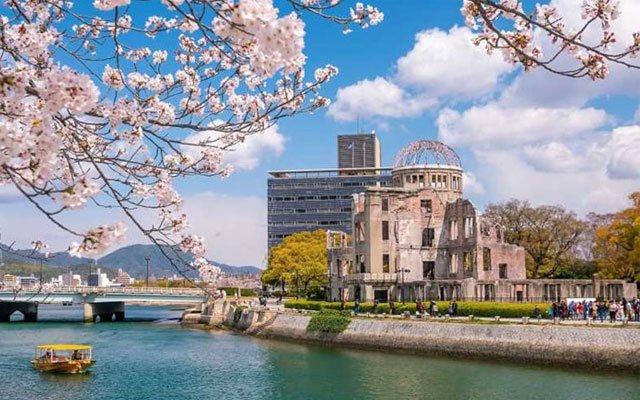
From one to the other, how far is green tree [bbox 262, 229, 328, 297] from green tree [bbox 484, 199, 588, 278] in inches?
907

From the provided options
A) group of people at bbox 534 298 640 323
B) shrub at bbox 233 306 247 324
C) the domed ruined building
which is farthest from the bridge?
group of people at bbox 534 298 640 323

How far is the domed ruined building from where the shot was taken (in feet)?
211

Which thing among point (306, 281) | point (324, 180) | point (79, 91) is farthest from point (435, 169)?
point (324, 180)

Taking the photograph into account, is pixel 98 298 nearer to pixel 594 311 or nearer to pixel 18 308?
pixel 18 308

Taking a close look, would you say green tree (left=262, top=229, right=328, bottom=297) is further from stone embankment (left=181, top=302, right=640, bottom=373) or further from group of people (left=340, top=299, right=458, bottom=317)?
group of people (left=340, top=299, right=458, bottom=317)

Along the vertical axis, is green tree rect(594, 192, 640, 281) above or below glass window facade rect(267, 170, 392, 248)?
below

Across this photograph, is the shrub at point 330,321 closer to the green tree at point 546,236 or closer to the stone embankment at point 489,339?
the stone embankment at point 489,339

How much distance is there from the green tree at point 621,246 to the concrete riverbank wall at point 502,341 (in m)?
21.2

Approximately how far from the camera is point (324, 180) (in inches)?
6870

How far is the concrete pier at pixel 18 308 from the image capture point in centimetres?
9150

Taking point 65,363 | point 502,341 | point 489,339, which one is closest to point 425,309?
point 489,339

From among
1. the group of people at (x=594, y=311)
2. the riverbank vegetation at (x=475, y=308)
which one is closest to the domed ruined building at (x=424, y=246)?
the riverbank vegetation at (x=475, y=308)

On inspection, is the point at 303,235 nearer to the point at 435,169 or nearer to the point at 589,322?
the point at 435,169

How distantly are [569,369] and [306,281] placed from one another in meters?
55.6
